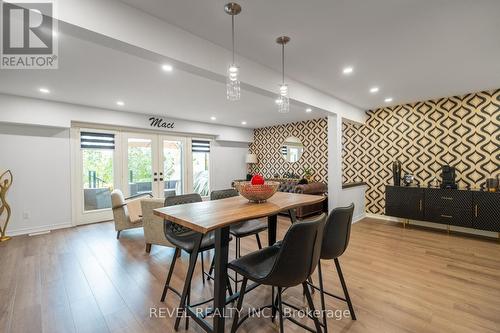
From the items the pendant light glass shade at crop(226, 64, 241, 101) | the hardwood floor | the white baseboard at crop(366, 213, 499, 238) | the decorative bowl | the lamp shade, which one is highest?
the pendant light glass shade at crop(226, 64, 241, 101)

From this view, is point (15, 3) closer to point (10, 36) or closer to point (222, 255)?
point (10, 36)

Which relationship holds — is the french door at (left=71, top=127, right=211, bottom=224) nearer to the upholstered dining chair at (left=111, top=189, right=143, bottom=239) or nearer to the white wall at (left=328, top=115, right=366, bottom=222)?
the upholstered dining chair at (left=111, top=189, right=143, bottom=239)

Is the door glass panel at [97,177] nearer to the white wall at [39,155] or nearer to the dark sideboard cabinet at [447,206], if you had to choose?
the white wall at [39,155]

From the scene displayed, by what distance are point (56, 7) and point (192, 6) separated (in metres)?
0.91

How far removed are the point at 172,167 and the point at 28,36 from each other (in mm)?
4430

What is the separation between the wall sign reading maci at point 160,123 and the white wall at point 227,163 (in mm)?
1671

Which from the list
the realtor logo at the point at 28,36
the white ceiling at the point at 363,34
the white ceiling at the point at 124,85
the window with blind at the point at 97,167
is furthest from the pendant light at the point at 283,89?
the window with blind at the point at 97,167

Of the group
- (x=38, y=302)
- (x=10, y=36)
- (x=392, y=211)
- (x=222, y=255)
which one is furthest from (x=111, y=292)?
(x=392, y=211)

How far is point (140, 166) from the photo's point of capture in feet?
18.9

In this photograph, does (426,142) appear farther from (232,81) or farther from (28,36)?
(28,36)

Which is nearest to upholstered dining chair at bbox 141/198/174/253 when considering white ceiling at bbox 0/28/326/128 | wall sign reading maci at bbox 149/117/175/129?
white ceiling at bbox 0/28/326/128

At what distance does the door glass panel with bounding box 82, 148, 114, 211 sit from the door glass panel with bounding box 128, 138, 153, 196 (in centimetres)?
43

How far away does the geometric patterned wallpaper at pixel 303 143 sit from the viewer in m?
6.27

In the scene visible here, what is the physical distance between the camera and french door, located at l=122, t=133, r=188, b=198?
5.59 m
